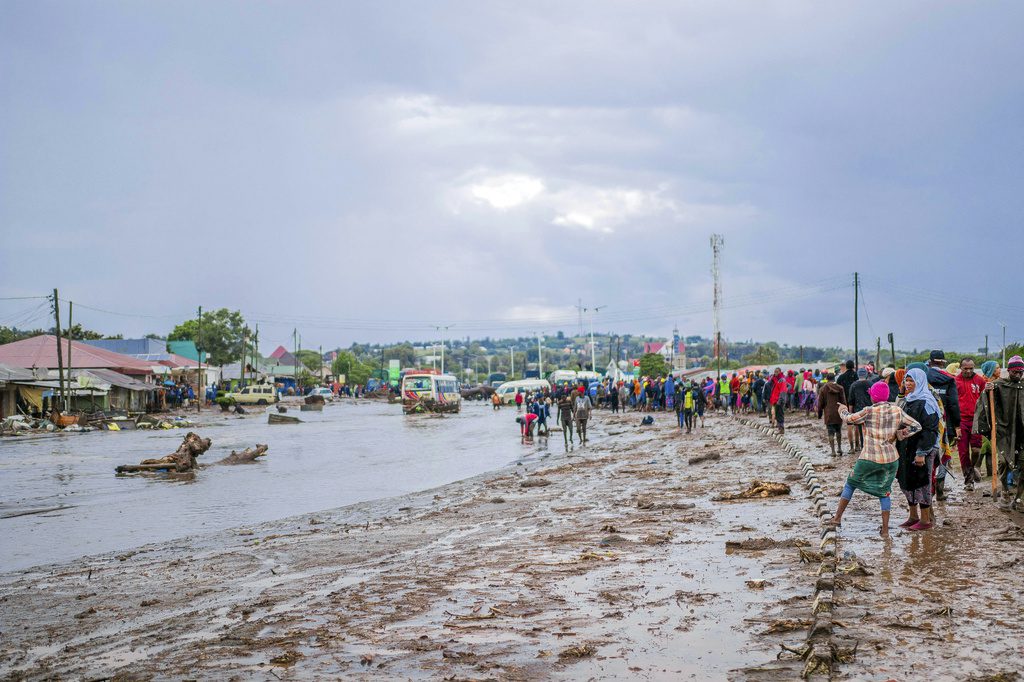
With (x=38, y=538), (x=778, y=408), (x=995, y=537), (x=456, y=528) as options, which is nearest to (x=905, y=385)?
(x=995, y=537)

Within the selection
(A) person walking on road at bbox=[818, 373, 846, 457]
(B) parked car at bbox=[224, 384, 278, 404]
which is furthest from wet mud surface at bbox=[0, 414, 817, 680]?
(B) parked car at bbox=[224, 384, 278, 404]

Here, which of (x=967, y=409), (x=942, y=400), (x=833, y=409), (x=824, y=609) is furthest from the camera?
(x=833, y=409)

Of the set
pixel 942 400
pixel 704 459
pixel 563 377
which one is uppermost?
pixel 942 400

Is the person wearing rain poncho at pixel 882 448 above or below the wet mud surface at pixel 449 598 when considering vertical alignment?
above

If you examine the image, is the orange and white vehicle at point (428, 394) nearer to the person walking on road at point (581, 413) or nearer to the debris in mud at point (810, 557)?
the person walking on road at point (581, 413)

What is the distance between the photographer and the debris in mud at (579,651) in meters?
6.19

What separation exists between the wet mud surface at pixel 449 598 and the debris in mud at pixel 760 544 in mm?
30

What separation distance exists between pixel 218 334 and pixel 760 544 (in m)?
110

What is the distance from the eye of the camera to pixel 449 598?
8.11 meters

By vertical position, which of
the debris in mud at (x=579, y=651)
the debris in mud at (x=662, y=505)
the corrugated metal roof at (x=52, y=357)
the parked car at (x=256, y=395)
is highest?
the corrugated metal roof at (x=52, y=357)

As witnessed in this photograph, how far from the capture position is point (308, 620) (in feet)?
25.0

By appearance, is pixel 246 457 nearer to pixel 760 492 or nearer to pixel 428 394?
pixel 760 492

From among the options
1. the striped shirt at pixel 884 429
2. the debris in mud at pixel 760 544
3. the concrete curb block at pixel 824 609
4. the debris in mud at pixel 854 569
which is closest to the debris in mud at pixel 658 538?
the debris in mud at pixel 760 544

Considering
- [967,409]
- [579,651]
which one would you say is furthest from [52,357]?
[579,651]
